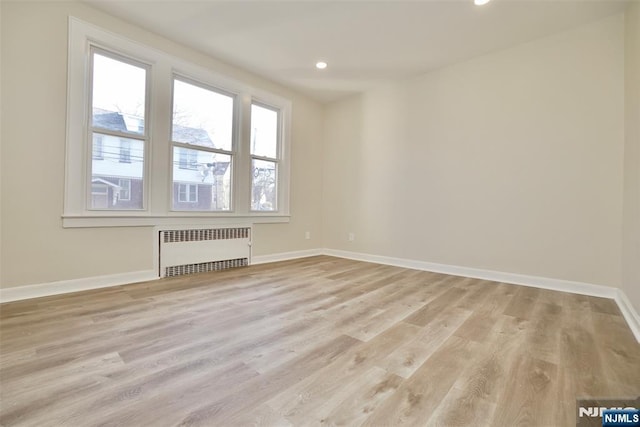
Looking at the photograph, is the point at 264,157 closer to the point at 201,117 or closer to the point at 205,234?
the point at 201,117

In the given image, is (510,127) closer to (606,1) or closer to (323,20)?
(606,1)

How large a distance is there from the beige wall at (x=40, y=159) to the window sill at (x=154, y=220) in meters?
0.07

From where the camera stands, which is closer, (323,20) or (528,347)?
(528,347)

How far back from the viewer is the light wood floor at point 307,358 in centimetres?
112

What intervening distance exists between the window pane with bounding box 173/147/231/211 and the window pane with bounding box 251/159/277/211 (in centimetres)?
44

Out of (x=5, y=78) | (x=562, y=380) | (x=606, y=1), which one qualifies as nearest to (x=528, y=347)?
(x=562, y=380)

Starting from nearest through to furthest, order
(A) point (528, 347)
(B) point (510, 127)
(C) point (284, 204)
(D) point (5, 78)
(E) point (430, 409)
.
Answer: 1. (E) point (430, 409)
2. (A) point (528, 347)
3. (D) point (5, 78)
4. (B) point (510, 127)
5. (C) point (284, 204)

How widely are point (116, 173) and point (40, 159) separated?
1.91 feet

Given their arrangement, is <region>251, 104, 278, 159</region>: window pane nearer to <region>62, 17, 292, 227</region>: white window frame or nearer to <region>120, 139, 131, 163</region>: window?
<region>62, 17, 292, 227</region>: white window frame

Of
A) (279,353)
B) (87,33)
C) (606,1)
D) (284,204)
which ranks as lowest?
(279,353)

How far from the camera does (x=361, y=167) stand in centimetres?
475

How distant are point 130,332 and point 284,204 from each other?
10.0 ft

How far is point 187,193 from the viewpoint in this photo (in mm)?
3510

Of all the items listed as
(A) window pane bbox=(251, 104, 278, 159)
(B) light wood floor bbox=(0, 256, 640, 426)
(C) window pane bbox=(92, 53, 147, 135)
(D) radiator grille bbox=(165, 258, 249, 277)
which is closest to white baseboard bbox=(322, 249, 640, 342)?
(B) light wood floor bbox=(0, 256, 640, 426)
